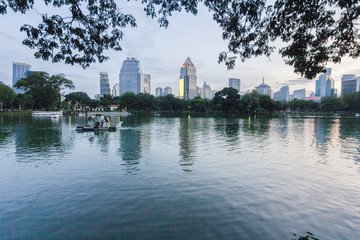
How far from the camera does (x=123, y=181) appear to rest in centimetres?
934

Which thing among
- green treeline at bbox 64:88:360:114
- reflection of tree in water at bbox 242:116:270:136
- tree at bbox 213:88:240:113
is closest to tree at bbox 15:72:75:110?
→ green treeline at bbox 64:88:360:114

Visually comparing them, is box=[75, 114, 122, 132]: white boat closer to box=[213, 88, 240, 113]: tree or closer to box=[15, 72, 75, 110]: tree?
box=[15, 72, 75, 110]: tree

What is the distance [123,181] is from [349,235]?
772 centimetres

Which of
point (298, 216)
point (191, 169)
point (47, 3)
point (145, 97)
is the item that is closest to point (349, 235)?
point (298, 216)

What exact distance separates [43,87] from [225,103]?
80.9 metres

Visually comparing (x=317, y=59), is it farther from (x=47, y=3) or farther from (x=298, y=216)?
(x=47, y=3)

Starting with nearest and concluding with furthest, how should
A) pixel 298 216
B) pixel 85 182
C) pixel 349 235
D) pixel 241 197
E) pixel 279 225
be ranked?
pixel 349 235, pixel 279 225, pixel 298 216, pixel 241 197, pixel 85 182

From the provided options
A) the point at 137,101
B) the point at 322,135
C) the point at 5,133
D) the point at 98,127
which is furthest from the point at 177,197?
the point at 137,101

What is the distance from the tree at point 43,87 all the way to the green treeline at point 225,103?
26.6 m

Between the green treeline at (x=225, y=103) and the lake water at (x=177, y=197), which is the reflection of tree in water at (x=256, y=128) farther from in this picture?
the green treeline at (x=225, y=103)

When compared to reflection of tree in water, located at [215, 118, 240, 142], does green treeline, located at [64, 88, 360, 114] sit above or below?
above

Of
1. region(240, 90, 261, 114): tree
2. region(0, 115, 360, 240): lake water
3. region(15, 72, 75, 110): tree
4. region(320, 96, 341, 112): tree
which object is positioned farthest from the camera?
region(320, 96, 341, 112): tree

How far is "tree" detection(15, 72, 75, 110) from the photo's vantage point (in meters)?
86.1

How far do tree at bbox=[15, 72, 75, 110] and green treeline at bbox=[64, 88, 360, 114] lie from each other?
1048 inches
